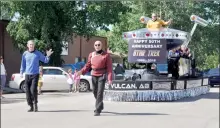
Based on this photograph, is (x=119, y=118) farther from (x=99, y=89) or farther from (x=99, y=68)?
(x=99, y=68)

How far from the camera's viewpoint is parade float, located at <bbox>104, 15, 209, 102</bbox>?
13.6 meters

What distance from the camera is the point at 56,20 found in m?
25.3

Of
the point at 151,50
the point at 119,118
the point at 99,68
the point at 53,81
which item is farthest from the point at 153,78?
the point at 53,81

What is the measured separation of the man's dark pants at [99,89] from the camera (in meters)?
9.53

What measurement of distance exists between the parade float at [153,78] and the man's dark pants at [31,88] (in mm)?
3983

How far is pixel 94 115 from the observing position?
31.5 feet

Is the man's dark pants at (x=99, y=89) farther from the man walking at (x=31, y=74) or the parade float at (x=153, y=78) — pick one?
the parade float at (x=153, y=78)

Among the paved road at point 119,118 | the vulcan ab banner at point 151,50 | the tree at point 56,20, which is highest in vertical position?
the tree at point 56,20

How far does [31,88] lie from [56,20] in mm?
15519

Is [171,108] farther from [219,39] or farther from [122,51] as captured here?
[122,51]

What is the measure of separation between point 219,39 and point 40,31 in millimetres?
21034

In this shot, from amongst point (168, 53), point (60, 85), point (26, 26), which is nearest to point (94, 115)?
point (168, 53)

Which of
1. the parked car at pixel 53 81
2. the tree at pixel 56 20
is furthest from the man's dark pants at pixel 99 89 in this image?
the tree at pixel 56 20

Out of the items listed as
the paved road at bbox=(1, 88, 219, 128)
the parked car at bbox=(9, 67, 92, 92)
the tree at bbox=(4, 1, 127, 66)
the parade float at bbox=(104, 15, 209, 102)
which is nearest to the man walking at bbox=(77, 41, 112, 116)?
the paved road at bbox=(1, 88, 219, 128)
